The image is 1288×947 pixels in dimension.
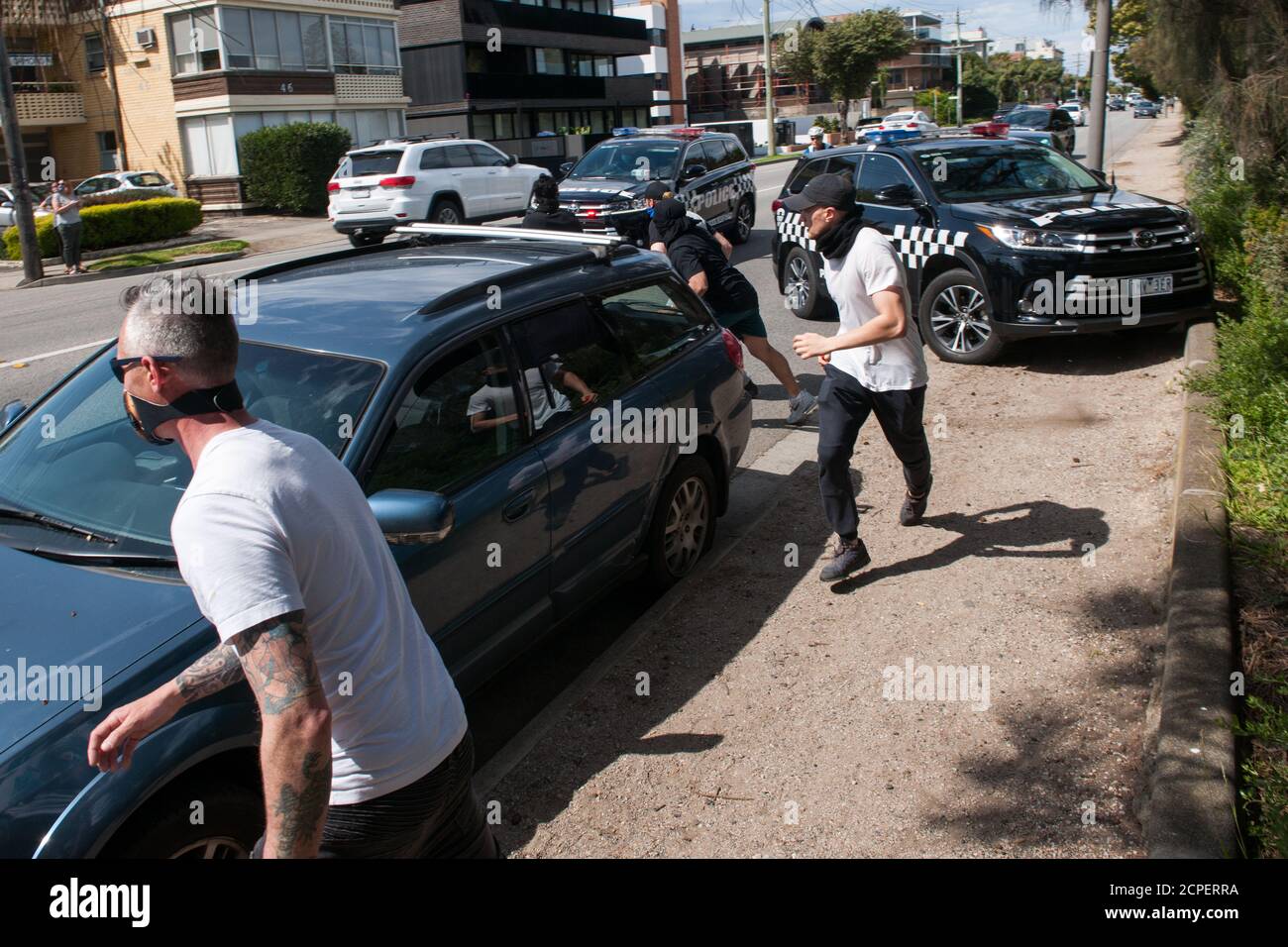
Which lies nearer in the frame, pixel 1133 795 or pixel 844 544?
pixel 1133 795

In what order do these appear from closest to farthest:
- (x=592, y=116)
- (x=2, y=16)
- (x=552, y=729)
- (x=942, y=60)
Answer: (x=552, y=729) → (x=2, y=16) → (x=592, y=116) → (x=942, y=60)

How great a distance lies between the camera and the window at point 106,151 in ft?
128

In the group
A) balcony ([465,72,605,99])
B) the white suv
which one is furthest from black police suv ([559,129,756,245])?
balcony ([465,72,605,99])

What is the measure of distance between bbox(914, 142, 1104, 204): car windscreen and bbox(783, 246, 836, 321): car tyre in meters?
1.64

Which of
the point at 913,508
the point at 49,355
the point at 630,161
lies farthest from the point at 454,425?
the point at 630,161

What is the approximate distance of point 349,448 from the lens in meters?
3.50

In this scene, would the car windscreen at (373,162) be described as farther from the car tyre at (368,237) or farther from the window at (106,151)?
the window at (106,151)

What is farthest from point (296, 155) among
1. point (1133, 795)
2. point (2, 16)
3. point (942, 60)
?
point (942, 60)

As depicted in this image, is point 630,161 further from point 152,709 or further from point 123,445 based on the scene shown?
point 152,709

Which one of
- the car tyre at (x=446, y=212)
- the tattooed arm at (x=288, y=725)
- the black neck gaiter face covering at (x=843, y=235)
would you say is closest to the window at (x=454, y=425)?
the tattooed arm at (x=288, y=725)
